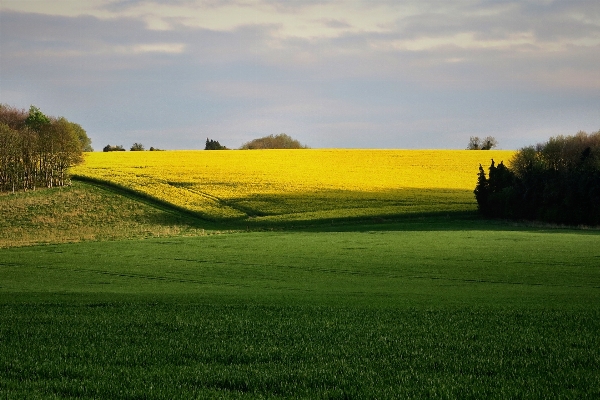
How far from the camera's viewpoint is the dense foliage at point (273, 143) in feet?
529

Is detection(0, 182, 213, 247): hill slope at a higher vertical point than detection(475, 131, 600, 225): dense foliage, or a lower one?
lower

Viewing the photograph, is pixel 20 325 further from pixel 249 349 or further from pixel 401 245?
pixel 401 245

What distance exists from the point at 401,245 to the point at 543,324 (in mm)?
29715

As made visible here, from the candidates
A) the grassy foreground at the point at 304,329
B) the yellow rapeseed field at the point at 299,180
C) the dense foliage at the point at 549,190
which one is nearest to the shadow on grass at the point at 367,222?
the yellow rapeseed field at the point at 299,180

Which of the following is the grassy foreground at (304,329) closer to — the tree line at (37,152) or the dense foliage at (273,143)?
the tree line at (37,152)

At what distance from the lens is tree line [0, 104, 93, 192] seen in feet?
252

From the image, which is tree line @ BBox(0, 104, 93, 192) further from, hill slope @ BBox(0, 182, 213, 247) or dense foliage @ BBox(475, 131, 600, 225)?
dense foliage @ BBox(475, 131, 600, 225)

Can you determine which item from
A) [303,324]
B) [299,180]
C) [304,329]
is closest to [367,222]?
[299,180]

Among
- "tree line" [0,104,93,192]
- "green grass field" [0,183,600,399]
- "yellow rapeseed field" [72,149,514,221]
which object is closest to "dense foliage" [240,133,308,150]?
"yellow rapeseed field" [72,149,514,221]

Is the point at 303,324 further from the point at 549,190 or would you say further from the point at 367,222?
the point at 549,190

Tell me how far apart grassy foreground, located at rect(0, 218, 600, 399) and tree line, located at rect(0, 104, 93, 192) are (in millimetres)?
45043

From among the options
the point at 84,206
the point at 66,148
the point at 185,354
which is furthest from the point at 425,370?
the point at 66,148

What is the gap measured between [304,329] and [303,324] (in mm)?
719

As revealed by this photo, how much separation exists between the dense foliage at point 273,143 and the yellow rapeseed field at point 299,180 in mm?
48212
